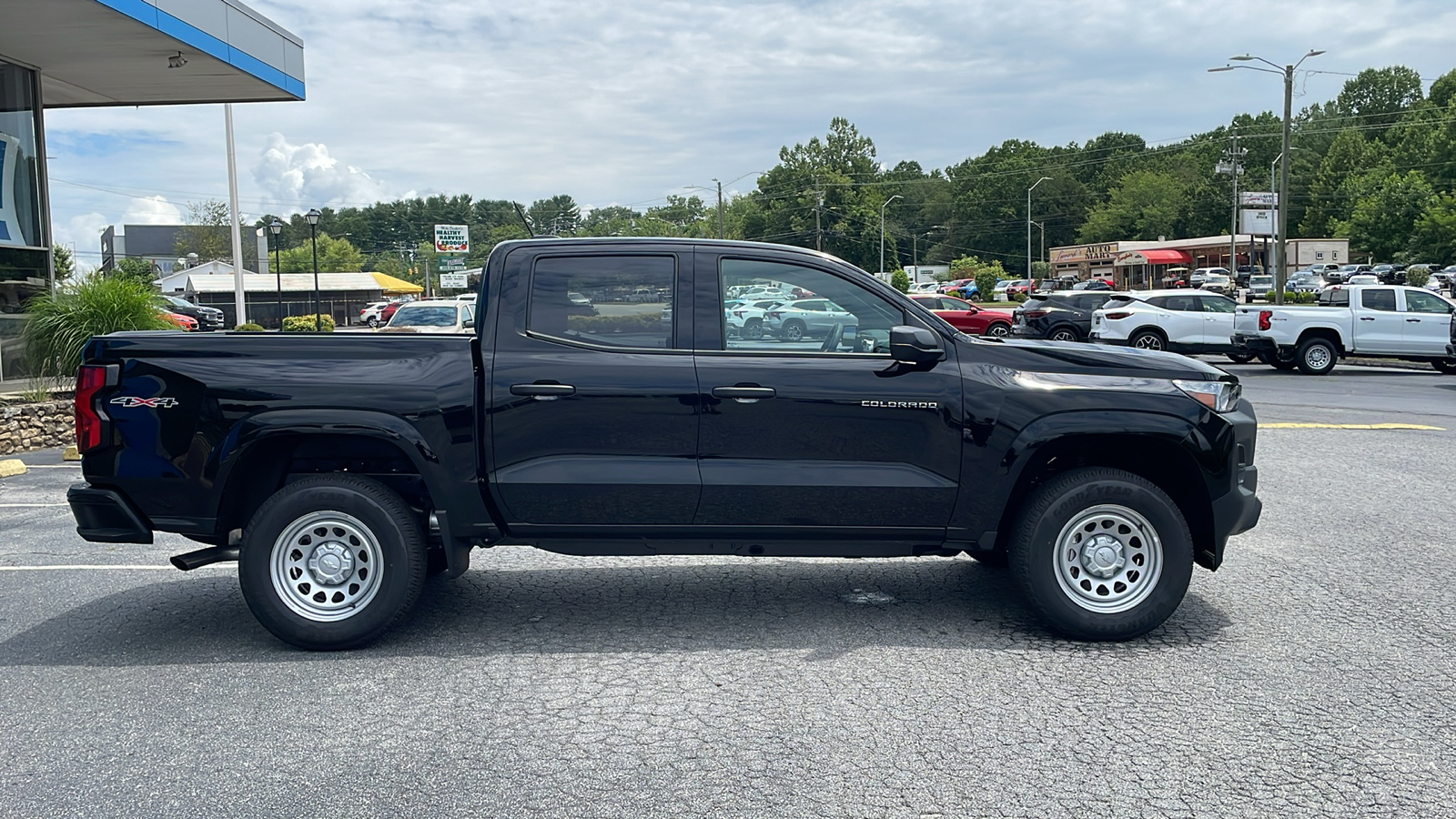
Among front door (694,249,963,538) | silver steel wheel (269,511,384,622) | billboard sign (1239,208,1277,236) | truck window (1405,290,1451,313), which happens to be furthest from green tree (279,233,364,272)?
front door (694,249,963,538)

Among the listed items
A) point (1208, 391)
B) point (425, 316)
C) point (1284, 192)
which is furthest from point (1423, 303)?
point (425, 316)

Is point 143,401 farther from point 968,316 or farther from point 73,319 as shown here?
point 968,316

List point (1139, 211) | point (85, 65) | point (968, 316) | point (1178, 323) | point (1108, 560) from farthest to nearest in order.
A: point (1139, 211) < point (968, 316) < point (1178, 323) < point (85, 65) < point (1108, 560)

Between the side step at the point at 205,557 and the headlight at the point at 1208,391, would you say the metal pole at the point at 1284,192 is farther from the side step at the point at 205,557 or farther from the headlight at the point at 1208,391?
the side step at the point at 205,557

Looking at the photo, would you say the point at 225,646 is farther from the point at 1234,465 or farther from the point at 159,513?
the point at 1234,465

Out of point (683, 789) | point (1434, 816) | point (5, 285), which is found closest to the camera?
point (1434, 816)

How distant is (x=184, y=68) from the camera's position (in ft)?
55.8

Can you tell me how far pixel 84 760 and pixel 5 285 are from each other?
1392cm

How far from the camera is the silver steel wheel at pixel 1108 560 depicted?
18.1 ft

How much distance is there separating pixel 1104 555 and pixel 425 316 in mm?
26044

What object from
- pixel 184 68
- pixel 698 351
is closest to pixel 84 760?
pixel 698 351

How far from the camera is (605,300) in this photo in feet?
18.5

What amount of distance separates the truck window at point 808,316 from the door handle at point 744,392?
238 millimetres

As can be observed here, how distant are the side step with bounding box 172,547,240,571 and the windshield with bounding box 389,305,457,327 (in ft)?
77.9
